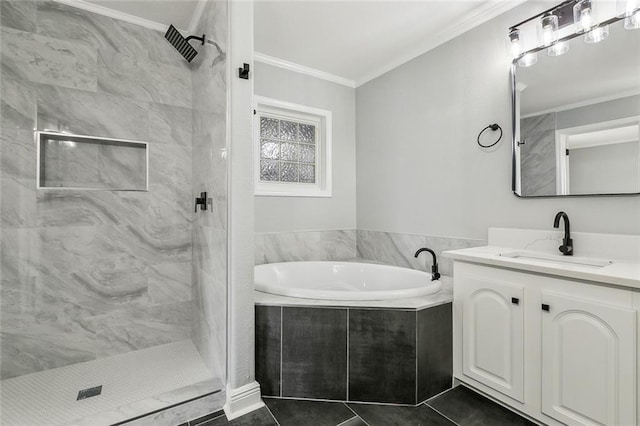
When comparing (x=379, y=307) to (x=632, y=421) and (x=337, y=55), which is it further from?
(x=337, y=55)

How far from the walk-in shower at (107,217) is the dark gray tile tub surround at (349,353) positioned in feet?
1.04

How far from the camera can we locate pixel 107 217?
7.16 ft

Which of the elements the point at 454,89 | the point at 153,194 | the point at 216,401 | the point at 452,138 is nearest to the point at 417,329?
the point at 216,401

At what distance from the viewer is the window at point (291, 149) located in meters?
2.89

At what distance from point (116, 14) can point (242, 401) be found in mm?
2737

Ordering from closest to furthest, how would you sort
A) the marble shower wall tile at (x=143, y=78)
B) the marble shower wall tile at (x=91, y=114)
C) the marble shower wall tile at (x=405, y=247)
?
the marble shower wall tile at (x=91, y=114), the marble shower wall tile at (x=143, y=78), the marble shower wall tile at (x=405, y=247)

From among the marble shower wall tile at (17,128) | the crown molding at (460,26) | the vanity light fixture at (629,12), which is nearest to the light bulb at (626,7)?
the vanity light fixture at (629,12)

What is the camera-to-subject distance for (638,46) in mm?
1535

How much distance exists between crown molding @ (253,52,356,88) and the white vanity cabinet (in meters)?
2.33

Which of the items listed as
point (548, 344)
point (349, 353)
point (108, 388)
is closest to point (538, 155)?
point (548, 344)

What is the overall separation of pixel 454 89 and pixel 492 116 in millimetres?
420

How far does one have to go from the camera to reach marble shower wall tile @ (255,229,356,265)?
9.23 feet

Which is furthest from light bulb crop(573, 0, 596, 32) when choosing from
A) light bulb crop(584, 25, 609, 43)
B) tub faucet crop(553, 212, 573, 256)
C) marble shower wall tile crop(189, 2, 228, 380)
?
marble shower wall tile crop(189, 2, 228, 380)

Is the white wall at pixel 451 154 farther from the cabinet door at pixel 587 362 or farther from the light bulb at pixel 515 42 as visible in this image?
the cabinet door at pixel 587 362
